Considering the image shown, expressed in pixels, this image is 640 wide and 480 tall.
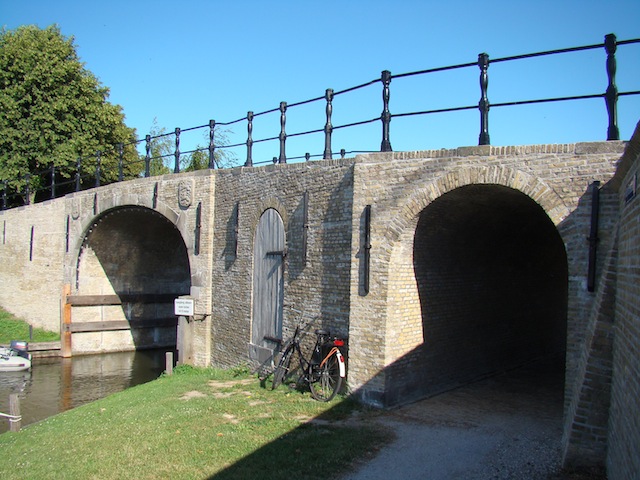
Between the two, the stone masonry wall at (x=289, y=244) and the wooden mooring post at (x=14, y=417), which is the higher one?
the stone masonry wall at (x=289, y=244)

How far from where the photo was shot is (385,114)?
8773 millimetres

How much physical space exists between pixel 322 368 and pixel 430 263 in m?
2.52

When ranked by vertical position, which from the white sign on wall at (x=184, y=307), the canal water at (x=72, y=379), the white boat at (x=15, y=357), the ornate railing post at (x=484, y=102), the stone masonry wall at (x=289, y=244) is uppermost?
the ornate railing post at (x=484, y=102)

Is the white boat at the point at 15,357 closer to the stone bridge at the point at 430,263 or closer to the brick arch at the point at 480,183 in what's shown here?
the stone bridge at the point at 430,263

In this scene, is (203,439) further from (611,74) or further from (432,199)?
(611,74)

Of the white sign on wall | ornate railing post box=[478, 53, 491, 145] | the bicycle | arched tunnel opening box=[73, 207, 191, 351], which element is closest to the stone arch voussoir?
ornate railing post box=[478, 53, 491, 145]

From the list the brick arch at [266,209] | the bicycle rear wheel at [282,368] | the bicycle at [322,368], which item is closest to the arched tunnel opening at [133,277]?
the brick arch at [266,209]

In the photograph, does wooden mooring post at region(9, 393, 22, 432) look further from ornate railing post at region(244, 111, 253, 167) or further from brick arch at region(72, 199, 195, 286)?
ornate railing post at region(244, 111, 253, 167)

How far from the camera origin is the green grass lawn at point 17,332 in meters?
19.5

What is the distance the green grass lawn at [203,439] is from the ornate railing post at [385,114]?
4138 mm

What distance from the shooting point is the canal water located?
1373cm

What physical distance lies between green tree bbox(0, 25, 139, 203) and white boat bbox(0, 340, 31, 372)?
8.67 metres

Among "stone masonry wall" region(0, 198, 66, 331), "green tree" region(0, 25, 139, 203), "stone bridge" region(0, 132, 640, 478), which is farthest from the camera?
"green tree" region(0, 25, 139, 203)

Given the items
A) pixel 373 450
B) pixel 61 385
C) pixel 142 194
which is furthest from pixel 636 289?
pixel 61 385
